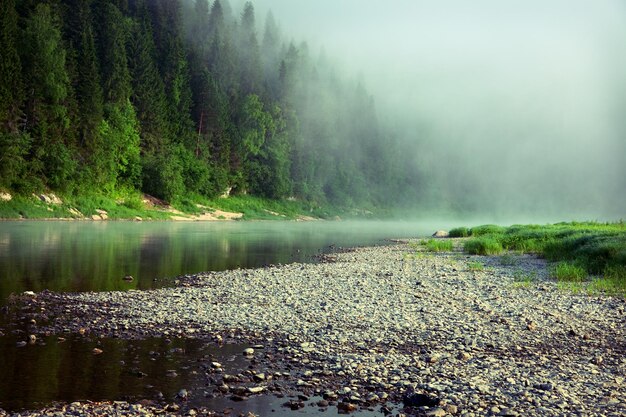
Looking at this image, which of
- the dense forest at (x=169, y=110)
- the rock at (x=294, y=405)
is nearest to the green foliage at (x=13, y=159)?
the dense forest at (x=169, y=110)

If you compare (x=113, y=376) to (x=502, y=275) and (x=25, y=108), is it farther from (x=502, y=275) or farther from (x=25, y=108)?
(x=25, y=108)

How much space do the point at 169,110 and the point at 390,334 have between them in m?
94.5

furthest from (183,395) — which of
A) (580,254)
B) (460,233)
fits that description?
(460,233)

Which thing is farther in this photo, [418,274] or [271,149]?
[271,149]

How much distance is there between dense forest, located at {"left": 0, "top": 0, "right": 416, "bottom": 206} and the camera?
221 ft

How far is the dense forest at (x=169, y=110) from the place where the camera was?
67.4m

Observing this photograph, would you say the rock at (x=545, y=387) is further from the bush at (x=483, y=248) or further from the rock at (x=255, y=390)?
the bush at (x=483, y=248)

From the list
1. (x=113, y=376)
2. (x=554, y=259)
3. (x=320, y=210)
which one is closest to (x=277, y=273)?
(x=113, y=376)

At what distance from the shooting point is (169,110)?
3996 inches

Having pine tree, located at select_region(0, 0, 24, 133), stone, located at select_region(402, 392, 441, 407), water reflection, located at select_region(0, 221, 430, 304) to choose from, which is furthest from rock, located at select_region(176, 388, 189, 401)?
pine tree, located at select_region(0, 0, 24, 133)

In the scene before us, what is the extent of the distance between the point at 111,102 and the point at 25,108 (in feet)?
62.4

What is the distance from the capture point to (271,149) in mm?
127125

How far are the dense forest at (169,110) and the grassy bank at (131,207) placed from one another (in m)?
1.74

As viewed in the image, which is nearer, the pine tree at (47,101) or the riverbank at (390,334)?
the riverbank at (390,334)
